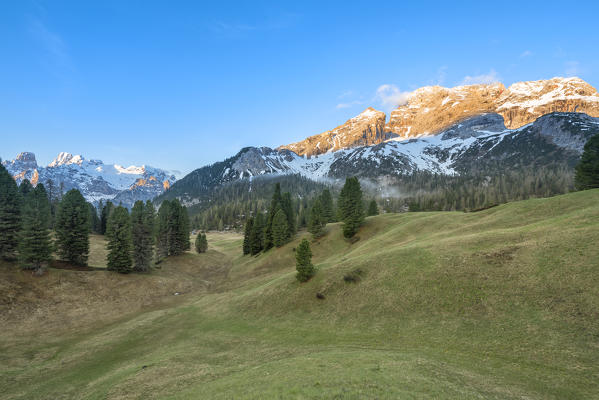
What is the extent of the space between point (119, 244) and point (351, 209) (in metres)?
54.1

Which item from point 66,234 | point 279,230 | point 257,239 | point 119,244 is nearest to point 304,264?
point 279,230

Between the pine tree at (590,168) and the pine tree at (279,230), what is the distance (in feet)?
222

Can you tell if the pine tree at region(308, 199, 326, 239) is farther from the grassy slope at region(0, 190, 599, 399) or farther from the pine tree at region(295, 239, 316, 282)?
the pine tree at region(295, 239, 316, 282)

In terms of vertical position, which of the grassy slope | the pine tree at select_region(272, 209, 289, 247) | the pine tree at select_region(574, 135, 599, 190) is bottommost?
the grassy slope

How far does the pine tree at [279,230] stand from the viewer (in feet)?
244

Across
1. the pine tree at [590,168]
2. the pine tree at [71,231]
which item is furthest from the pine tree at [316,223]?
the pine tree at [590,168]

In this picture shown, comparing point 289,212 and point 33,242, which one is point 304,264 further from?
point 289,212

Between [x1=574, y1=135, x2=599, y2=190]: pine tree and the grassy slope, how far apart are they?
60.5ft

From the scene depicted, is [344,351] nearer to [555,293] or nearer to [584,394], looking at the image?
[584,394]

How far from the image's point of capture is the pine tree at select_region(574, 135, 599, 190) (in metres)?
52.4

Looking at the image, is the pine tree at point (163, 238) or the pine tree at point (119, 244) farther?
the pine tree at point (163, 238)

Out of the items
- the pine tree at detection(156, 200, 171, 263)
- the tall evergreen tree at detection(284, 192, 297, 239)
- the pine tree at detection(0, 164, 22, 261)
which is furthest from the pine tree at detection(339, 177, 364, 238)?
the pine tree at detection(0, 164, 22, 261)

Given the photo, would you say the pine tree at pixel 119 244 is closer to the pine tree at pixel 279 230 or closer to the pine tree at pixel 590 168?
the pine tree at pixel 279 230

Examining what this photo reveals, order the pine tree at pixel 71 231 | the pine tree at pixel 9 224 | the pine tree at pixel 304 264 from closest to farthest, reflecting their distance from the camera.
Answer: the pine tree at pixel 304 264 → the pine tree at pixel 9 224 → the pine tree at pixel 71 231
